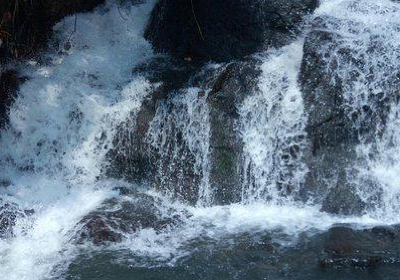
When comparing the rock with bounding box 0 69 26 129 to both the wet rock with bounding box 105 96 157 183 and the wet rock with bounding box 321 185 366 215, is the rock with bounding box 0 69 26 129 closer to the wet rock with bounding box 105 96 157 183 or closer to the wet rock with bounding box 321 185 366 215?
the wet rock with bounding box 105 96 157 183

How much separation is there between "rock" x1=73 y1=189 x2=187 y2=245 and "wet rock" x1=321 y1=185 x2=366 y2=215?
1.50 metres

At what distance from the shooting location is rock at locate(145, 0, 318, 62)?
710 cm

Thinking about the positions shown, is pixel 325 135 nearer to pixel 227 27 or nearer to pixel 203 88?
pixel 203 88

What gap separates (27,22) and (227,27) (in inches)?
101

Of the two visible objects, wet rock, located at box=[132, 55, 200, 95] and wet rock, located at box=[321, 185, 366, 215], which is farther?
wet rock, located at box=[132, 55, 200, 95]

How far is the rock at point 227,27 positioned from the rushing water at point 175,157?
0.85ft

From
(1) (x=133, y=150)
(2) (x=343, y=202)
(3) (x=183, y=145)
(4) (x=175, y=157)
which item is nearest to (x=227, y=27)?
(3) (x=183, y=145)

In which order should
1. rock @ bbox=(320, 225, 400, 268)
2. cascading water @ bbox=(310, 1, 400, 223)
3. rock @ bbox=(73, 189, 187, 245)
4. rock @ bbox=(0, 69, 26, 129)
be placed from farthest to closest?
rock @ bbox=(0, 69, 26, 129) < cascading water @ bbox=(310, 1, 400, 223) < rock @ bbox=(73, 189, 187, 245) < rock @ bbox=(320, 225, 400, 268)

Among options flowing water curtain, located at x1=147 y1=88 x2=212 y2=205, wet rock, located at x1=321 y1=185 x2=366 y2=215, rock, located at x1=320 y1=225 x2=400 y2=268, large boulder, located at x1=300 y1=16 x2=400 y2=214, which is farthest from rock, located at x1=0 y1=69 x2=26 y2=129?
rock, located at x1=320 y1=225 x2=400 y2=268

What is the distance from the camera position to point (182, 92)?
6742 millimetres

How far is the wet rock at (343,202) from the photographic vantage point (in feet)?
19.2

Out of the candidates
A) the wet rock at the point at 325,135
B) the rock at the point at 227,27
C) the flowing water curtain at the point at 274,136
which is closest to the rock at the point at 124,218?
the flowing water curtain at the point at 274,136

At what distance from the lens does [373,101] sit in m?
6.20

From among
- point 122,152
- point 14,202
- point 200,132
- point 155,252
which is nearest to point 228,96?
point 200,132
